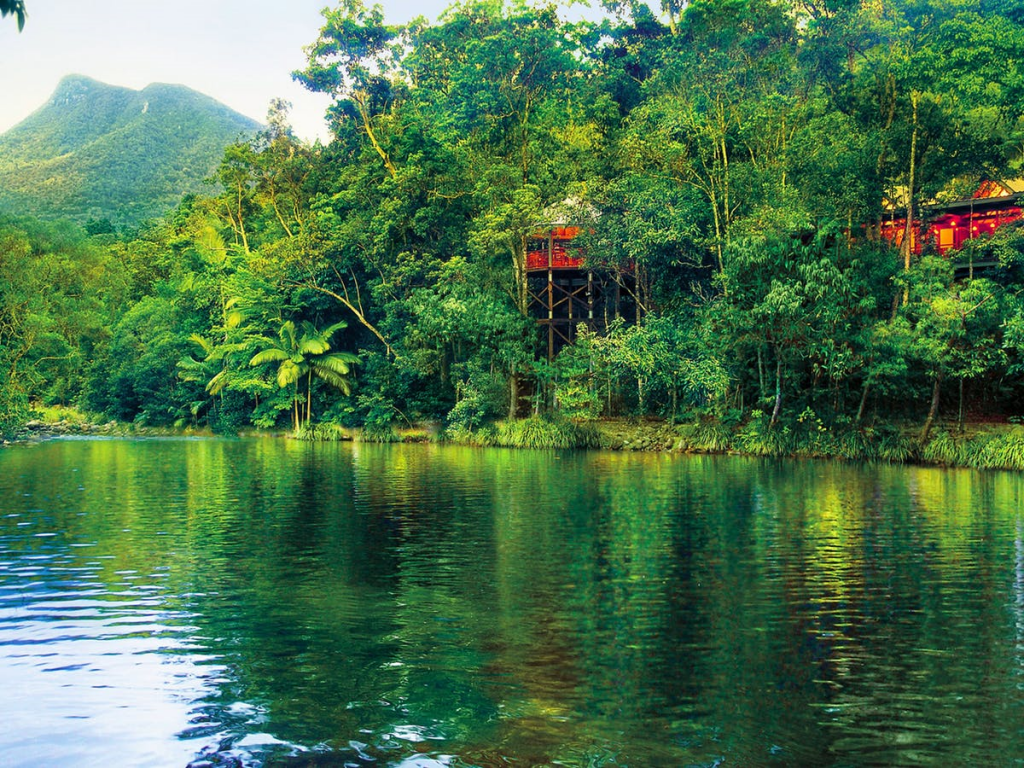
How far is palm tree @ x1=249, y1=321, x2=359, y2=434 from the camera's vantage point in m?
39.8

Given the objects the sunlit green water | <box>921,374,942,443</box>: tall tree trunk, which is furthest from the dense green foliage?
the sunlit green water

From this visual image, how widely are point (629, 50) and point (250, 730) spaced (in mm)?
48679

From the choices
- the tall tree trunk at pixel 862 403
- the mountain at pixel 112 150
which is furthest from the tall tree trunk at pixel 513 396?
the mountain at pixel 112 150

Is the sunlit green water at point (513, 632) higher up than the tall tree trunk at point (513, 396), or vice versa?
the tall tree trunk at point (513, 396)

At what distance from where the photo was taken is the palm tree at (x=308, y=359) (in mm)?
39750

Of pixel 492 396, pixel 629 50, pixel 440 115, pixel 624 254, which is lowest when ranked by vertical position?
pixel 492 396

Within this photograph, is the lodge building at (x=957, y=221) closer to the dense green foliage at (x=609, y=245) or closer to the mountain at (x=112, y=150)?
the dense green foliage at (x=609, y=245)

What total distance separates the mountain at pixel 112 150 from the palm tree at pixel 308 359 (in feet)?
151

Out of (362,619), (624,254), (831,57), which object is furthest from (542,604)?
(831,57)

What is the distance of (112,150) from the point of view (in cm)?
9362

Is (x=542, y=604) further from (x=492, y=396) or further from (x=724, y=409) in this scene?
(x=492, y=396)

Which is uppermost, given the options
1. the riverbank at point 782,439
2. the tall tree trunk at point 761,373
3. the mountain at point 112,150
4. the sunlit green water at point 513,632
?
the mountain at point 112,150

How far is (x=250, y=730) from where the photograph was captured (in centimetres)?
624

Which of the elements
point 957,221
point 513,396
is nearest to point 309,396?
point 513,396
